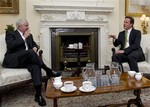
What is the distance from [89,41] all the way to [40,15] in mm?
1232

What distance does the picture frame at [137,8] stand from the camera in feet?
16.3

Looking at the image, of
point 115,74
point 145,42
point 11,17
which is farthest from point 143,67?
point 11,17

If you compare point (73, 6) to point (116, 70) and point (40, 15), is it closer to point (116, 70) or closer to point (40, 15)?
point (40, 15)

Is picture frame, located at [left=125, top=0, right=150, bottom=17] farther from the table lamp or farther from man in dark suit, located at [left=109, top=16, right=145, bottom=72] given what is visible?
man in dark suit, located at [left=109, top=16, right=145, bottom=72]

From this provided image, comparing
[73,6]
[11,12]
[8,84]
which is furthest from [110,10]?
[8,84]

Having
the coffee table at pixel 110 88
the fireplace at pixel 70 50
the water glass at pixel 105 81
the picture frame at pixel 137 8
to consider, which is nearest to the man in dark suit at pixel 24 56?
the coffee table at pixel 110 88

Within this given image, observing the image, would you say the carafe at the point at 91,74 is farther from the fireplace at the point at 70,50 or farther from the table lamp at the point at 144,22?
the table lamp at the point at 144,22

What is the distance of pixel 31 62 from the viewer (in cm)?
305

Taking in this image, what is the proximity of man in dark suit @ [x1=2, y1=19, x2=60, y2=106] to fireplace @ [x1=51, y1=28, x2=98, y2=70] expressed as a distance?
4.33 feet

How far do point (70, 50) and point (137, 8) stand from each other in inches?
74.9

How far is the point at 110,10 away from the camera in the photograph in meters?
4.62

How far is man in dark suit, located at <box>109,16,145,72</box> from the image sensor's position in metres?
3.35

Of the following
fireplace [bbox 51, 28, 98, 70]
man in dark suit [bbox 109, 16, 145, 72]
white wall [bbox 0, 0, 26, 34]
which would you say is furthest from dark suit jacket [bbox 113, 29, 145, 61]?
white wall [bbox 0, 0, 26, 34]

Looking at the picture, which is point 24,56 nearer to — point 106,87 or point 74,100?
point 74,100
